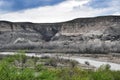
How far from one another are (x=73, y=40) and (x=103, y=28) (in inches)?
504

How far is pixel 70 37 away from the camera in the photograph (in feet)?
601

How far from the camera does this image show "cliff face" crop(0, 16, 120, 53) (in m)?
157

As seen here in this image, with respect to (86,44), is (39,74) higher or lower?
higher

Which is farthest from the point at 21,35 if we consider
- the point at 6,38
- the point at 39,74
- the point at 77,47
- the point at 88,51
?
the point at 39,74

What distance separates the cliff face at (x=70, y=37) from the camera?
157000 millimetres

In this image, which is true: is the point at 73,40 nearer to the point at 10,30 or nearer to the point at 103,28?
the point at 103,28

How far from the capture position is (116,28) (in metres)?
168

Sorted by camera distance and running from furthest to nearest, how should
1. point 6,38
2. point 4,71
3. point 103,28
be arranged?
point 6,38, point 103,28, point 4,71

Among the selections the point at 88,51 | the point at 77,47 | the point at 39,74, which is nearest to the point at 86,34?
the point at 77,47

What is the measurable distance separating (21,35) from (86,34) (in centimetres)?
2865

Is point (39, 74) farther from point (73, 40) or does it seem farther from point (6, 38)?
point (6, 38)

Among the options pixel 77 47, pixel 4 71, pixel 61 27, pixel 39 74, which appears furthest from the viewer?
pixel 61 27

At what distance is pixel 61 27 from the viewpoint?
19925 centimetres

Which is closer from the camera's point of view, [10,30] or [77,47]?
[77,47]
